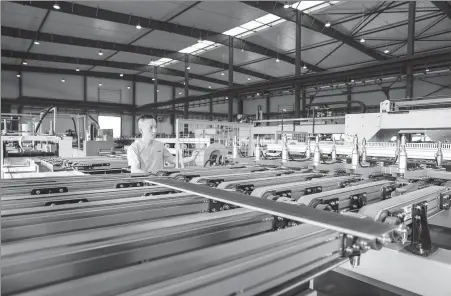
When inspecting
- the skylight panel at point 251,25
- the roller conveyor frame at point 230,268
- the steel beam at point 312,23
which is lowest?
the roller conveyor frame at point 230,268

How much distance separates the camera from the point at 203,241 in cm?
74

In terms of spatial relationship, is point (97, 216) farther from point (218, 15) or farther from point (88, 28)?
point (88, 28)

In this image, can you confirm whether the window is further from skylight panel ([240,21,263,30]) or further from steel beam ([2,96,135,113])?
skylight panel ([240,21,263,30])

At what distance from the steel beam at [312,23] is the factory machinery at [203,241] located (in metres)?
7.82

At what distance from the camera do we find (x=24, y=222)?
0.79 meters

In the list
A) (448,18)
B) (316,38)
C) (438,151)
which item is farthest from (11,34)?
(448,18)

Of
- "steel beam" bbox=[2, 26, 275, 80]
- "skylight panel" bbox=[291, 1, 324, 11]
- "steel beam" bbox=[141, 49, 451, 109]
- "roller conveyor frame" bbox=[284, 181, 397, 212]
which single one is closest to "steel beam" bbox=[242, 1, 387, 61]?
"skylight panel" bbox=[291, 1, 324, 11]

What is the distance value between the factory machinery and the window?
16981mm

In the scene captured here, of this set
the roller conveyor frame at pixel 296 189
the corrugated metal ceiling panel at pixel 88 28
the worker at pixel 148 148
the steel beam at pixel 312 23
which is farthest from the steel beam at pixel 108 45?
the roller conveyor frame at pixel 296 189

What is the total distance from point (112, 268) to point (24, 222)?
1.11 ft

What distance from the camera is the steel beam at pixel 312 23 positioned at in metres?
8.10

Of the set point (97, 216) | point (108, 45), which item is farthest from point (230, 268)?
point (108, 45)

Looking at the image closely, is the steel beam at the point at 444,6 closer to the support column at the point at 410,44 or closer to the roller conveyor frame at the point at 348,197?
the support column at the point at 410,44

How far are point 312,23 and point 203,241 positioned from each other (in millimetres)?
9688
